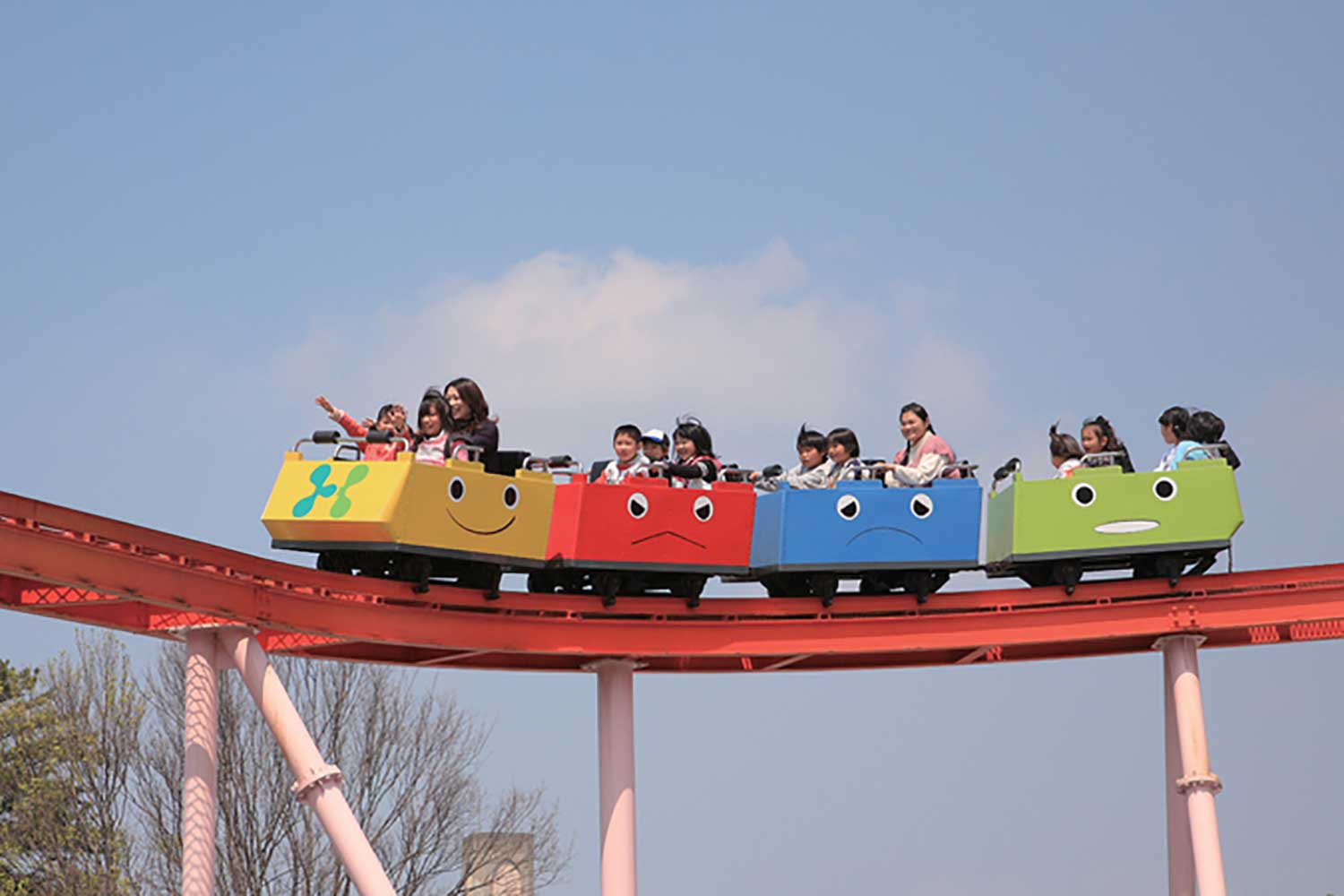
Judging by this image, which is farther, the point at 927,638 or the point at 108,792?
the point at 108,792

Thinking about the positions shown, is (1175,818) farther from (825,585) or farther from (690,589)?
(690,589)

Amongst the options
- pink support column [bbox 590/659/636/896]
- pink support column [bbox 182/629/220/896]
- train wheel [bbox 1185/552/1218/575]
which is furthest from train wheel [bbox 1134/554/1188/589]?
pink support column [bbox 182/629/220/896]

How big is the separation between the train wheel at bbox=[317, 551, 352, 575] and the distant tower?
54.6ft

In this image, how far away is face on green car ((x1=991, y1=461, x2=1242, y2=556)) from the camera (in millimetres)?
15344

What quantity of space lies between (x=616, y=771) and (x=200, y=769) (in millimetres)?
4153

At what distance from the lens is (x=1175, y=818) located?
1623 centimetres

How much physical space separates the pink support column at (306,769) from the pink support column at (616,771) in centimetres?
280

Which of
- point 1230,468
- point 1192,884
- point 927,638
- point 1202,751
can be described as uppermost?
point 1230,468

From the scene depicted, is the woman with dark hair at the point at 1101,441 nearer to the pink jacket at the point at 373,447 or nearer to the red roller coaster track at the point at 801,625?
the red roller coaster track at the point at 801,625

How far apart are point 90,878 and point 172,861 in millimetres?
2018

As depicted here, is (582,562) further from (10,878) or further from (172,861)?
(10,878)

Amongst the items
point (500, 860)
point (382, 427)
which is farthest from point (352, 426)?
point (500, 860)

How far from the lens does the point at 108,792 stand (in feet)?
103

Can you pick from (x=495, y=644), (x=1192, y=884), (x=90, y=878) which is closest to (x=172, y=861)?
(x=90, y=878)
